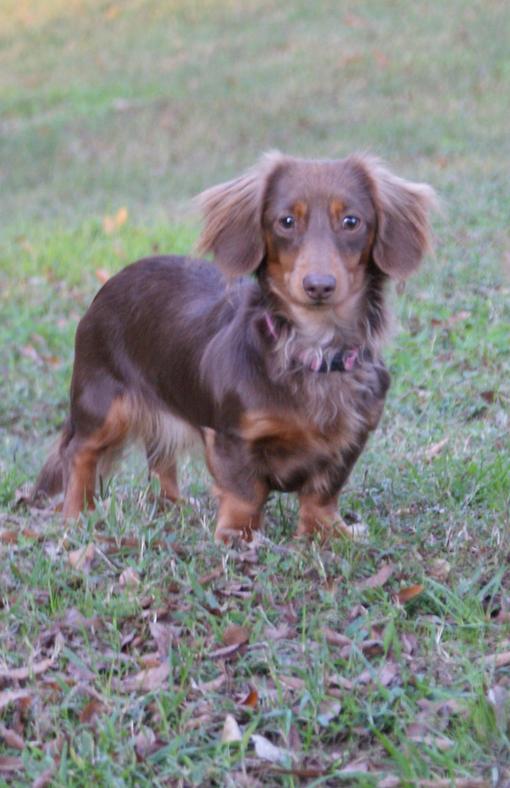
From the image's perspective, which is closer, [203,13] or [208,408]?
[208,408]

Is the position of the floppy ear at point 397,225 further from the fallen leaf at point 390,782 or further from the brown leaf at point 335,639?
the fallen leaf at point 390,782

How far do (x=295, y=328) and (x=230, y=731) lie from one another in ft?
4.78

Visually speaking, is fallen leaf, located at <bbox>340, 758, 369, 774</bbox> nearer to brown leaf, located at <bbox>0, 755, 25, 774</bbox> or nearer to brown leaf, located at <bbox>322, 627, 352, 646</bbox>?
brown leaf, located at <bbox>322, 627, 352, 646</bbox>

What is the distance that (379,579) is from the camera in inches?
148

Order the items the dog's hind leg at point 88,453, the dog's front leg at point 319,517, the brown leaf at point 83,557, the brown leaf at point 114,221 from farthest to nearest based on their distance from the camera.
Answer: the brown leaf at point 114,221
the dog's hind leg at point 88,453
the dog's front leg at point 319,517
the brown leaf at point 83,557

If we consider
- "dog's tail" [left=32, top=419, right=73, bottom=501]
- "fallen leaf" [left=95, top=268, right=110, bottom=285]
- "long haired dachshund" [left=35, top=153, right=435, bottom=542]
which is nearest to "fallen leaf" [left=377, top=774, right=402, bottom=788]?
"long haired dachshund" [left=35, top=153, right=435, bottom=542]

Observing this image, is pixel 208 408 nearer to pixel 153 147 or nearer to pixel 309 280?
pixel 309 280

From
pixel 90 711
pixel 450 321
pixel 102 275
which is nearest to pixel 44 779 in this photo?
pixel 90 711

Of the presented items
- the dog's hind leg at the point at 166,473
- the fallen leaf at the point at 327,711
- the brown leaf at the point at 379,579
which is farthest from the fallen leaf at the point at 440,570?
the dog's hind leg at the point at 166,473

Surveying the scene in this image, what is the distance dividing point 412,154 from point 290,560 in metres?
8.16

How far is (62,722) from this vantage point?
10.6 ft

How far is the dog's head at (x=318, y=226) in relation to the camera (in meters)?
3.87

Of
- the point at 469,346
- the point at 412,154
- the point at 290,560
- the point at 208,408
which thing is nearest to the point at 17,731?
the point at 290,560

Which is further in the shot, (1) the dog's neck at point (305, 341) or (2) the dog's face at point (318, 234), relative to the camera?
(1) the dog's neck at point (305, 341)
